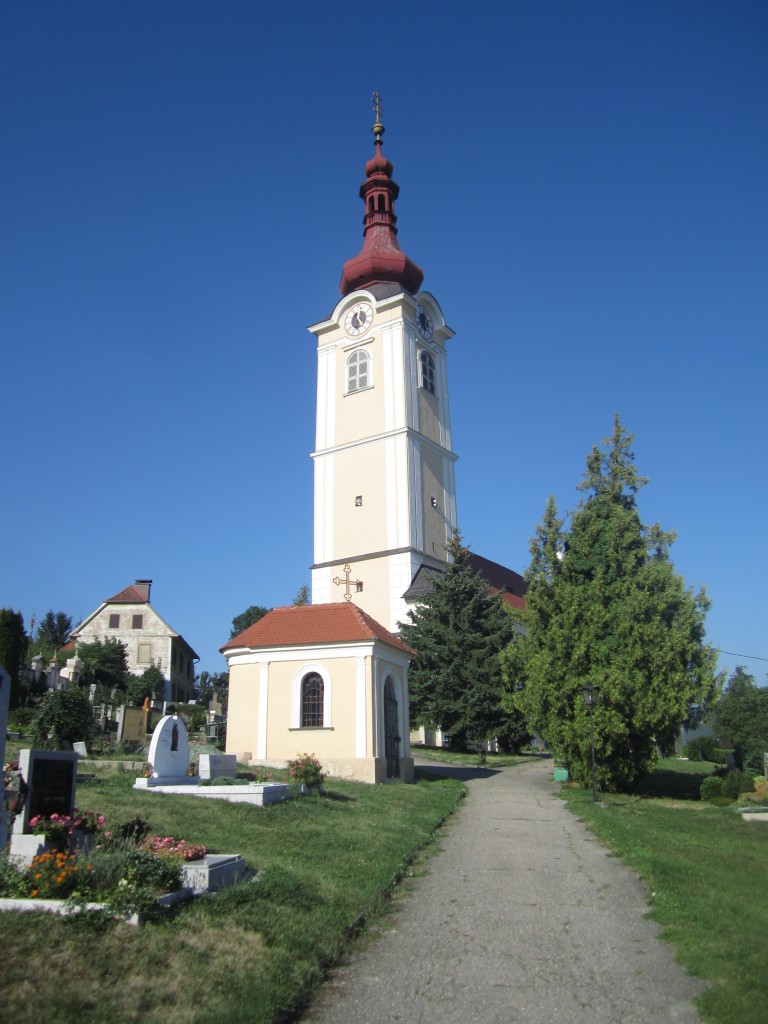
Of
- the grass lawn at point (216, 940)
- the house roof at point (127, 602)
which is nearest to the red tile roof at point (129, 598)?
the house roof at point (127, 602)

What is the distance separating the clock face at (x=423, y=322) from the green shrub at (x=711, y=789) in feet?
109

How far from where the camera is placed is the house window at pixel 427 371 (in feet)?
160

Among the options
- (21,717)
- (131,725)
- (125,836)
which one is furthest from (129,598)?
Answer: (125,836)

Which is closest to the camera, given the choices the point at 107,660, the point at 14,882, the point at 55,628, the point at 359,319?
the point at 14,882

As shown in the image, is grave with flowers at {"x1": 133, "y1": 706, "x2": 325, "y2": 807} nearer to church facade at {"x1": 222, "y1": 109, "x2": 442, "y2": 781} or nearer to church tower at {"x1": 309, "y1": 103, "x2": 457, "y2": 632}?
church facade at {"x1": 222, "y1": 109, "x2": 442, "y2": 781}

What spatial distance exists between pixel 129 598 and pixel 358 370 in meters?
20.9

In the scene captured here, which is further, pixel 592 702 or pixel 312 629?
pixel 312 629

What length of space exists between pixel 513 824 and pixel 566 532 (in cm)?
1113

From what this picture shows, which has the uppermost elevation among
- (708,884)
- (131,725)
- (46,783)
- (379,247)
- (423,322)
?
(379,247)

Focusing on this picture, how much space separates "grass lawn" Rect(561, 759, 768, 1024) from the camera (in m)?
6.18

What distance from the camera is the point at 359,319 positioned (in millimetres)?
49344

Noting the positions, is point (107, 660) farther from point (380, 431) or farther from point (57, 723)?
point (57, 723)

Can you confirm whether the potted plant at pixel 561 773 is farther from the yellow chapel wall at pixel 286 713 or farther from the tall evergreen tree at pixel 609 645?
the yellow chapel wall at pixel 286 713

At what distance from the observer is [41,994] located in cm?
514
